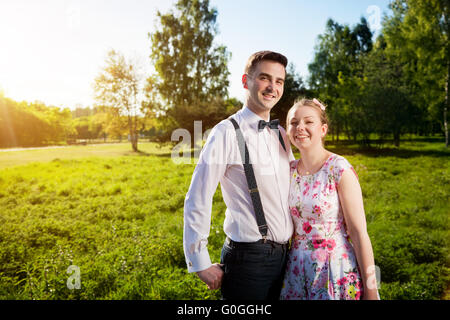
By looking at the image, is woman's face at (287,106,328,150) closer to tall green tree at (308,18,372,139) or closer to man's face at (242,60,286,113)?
man's face at (242,60,286,113)

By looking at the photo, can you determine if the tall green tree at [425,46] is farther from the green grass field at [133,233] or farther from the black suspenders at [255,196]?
the black suspenders at [255,196]

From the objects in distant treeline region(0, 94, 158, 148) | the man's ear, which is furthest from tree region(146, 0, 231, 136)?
the man's ear

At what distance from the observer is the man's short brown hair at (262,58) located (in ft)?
7.18

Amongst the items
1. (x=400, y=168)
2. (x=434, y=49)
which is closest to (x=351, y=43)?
(x=434, y=49)

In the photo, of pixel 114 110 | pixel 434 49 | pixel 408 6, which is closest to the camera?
pixel 434 49

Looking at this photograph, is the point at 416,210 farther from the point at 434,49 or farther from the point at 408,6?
the point at 408,6

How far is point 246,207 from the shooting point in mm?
2080

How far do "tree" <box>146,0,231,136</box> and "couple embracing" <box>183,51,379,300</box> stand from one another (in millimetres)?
20188

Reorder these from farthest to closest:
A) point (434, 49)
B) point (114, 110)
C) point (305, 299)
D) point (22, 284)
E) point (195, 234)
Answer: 1. point (114, 110)
2. point (434, 49)
3. point (22, 284)
4. point (305, 299)
5. point (195, 234)

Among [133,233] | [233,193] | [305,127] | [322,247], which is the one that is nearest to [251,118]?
[305,127]

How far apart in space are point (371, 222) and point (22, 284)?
686cm

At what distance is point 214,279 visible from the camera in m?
2.06

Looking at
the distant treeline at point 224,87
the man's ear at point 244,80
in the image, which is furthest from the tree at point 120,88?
the man's ear at point 244,80

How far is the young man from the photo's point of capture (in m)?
2.02
